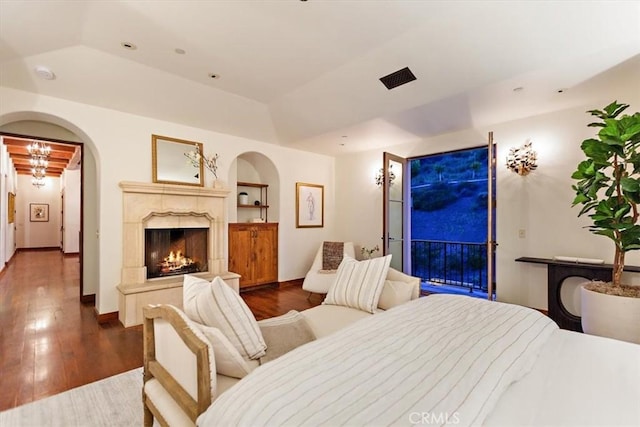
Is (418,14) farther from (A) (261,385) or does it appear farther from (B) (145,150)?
(B) (145,150)

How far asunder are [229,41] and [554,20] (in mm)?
2880

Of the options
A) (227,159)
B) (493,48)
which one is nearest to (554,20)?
(493,48)

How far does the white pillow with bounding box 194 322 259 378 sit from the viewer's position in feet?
4.43

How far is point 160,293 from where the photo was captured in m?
3.84

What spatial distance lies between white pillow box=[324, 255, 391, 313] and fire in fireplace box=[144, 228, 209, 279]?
2838 millimetres

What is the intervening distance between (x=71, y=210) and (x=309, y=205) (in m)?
8.01

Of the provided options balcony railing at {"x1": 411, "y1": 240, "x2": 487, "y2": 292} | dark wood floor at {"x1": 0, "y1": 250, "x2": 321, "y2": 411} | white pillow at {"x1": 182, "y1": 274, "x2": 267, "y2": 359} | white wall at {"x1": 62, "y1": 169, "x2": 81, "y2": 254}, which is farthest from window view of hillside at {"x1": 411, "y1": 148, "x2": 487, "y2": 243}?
white wall at {"x1": 62, "y1": 169, "x2": 81, "y2": 254}

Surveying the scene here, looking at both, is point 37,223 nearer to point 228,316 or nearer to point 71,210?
point 71,210

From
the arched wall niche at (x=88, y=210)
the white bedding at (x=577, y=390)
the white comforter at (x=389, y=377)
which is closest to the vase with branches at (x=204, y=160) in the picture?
the arched wall niche at (x=88, y=210)

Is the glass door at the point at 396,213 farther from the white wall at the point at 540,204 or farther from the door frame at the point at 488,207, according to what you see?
the white wall at the point at 540,204

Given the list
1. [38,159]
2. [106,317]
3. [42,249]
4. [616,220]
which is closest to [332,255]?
[106,317]

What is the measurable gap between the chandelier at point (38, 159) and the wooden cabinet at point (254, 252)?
4.20 m

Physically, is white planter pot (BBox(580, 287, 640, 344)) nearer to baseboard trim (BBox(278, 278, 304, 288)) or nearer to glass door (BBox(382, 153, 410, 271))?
glass door (BBox(382, 153, 410, 271))

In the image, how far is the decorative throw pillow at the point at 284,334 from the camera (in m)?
1.67
